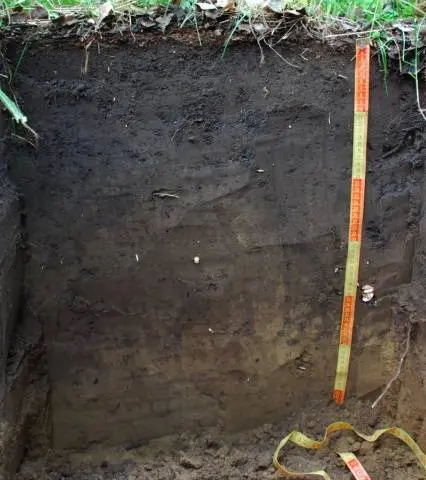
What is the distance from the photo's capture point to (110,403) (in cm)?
242

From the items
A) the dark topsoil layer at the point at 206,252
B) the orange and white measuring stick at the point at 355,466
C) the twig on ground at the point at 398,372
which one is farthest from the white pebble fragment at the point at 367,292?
the orange and white measuring stick at the point at 355,466

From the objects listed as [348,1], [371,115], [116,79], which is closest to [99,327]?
[116,79]

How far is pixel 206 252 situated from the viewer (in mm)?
2342

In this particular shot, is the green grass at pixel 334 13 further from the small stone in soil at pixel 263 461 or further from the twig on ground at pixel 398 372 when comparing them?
the small stone in soil at pixel 263 461

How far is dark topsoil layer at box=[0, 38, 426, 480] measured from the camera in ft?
7.34

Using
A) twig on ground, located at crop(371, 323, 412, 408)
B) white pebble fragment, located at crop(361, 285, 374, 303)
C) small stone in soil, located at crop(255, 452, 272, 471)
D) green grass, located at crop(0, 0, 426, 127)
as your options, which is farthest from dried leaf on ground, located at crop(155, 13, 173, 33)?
small stone in soil, located at crop(255, 452, 272, 471)

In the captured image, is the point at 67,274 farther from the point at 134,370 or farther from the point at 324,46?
the point at 324,46

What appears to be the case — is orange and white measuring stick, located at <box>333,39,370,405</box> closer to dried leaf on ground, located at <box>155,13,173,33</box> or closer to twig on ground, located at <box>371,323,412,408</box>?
twig on ground, located at <box>371,323,412,408</box>

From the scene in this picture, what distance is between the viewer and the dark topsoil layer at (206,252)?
2.24 meters

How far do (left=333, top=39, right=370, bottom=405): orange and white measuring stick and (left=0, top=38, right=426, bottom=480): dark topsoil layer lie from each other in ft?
0.11

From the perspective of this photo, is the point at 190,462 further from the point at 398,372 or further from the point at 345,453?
the point at 398,372

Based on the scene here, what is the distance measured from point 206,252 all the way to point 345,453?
3.38ft

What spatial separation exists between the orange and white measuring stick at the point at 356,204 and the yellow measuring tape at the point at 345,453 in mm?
194

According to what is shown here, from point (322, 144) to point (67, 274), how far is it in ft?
3.78
